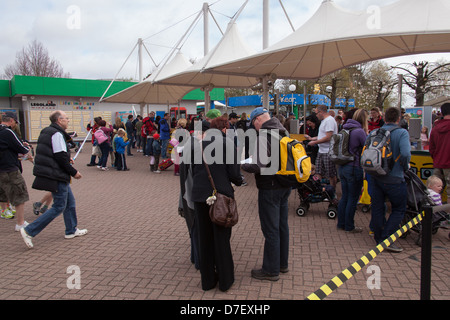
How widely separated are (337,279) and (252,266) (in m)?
1.69

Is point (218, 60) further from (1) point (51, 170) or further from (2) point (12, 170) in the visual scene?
(1) point (51, 170)

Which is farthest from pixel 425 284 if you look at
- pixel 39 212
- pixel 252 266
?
pixel 39 212

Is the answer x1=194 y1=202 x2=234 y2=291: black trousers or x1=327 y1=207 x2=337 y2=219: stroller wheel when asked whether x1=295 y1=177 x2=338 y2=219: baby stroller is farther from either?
x1=194 y1=202 x2=234 y2=291: black trousers

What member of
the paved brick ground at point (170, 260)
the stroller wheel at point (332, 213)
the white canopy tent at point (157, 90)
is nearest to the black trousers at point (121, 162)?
the white canopy tent at point (157, 90)

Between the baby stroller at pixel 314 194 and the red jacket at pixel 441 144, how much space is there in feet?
5.95

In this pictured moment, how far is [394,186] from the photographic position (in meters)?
4.67

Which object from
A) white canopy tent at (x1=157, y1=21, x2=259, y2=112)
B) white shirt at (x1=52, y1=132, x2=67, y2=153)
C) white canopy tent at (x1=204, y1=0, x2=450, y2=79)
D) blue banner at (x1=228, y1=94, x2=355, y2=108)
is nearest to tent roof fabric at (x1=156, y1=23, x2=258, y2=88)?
white canopy tent at (x1=157, y1=21, x2=259, y2=112)

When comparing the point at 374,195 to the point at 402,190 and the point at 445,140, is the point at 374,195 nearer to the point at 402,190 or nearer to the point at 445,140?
the point at 402,190

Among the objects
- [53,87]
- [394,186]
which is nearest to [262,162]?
[394,186]

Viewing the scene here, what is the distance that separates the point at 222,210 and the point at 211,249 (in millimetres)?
535

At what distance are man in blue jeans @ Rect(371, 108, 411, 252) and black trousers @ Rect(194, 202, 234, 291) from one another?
94.4 inches

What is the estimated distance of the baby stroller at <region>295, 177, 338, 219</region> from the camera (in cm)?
658
